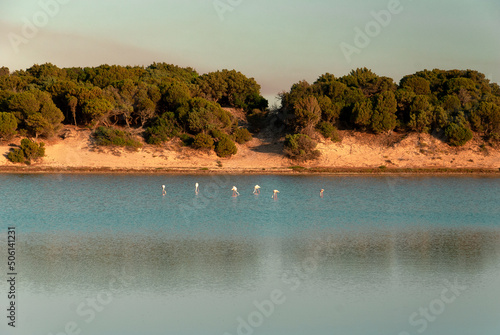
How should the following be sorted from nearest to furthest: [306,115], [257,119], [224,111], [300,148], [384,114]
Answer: [300,148], [306,115], [384,114], [224,111], [257,119]

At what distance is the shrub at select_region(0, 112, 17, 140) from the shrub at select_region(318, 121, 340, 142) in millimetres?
25099

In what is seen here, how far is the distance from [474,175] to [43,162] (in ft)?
111

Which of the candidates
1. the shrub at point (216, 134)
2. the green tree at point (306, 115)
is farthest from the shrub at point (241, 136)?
the green tree at point (306, 115)

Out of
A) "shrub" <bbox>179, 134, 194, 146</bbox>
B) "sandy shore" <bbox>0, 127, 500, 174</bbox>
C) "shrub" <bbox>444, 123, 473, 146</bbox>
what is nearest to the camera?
"sandy shore" <bbox>0, 127, 500, 174</bbox>

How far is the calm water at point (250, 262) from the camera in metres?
15.6

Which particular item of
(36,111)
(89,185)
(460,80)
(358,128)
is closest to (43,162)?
(36,111)

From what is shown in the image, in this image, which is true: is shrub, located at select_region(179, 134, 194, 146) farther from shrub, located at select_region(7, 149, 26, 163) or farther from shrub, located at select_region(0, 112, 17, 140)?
shrub, located at select_region(0, 112, 17, 140)

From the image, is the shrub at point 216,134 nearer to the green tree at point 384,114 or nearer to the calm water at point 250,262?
the green tree at point 384,114

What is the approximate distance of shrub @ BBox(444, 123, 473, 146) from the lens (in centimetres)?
5272

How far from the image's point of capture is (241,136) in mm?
53625

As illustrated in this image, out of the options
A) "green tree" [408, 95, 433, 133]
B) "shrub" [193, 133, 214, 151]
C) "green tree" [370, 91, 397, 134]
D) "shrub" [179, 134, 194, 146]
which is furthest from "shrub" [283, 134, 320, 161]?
"green tree" [408, 95, 433, 133]

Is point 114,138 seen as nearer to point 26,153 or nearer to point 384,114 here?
point 26,153

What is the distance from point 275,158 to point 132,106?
1434 cm

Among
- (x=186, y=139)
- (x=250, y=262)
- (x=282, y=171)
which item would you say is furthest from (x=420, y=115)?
(x=250, y=262)
